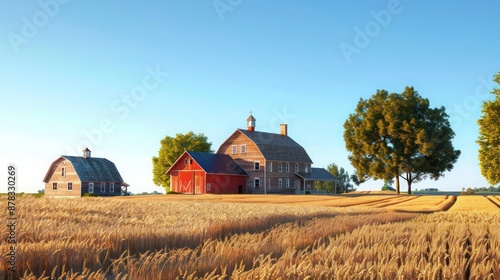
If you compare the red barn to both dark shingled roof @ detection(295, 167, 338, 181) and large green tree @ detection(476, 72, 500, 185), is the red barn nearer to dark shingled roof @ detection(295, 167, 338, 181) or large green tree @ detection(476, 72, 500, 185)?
dark shingled roof @ detection(295, 167, 338, 181)

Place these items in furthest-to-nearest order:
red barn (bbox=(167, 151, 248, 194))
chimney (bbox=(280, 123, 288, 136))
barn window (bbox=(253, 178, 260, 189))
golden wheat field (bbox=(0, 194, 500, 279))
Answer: chimney (bbox=(280, 123, 288, 136))
barn window (bbox=(253, 178, 260, 189))
red barn (bbox=(167, 151, 248, 194))
golden wheat field (bbox=(0, 194, 500, 279))

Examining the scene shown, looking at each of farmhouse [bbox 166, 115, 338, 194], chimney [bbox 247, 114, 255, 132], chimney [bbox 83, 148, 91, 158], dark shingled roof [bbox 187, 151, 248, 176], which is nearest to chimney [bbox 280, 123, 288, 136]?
farmhouse [bbox 166, 115, 338, 194]

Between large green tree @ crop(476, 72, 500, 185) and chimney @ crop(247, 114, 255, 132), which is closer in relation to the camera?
large green tree @ crop(476, 72, 500, 185)

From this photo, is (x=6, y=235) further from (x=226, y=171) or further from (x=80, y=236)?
(x=226, y=171)

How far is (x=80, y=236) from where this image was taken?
633 centimetres

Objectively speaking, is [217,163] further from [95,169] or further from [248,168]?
[95,169]

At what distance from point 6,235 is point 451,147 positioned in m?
68.5

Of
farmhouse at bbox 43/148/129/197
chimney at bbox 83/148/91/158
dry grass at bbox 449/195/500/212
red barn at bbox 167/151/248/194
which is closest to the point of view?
dry grass at bbox 449/195/500/212

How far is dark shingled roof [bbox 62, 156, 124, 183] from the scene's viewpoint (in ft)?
227

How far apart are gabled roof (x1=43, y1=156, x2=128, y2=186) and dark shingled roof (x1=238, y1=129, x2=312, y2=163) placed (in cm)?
2220

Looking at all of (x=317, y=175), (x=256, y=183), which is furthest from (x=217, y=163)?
(x=317, y=175)

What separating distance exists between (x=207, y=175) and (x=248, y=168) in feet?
25.4

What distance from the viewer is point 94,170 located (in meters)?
70.9

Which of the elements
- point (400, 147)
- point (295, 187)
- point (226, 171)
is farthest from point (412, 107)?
point (226, 171)
